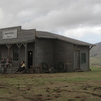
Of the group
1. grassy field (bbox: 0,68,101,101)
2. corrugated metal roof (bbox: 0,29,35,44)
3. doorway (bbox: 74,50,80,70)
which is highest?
corrugated metal roof (bbox: 0,29,35,44)

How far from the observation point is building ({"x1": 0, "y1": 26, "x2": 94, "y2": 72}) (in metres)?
21.5

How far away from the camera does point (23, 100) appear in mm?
6039

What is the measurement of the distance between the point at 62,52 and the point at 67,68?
6.62 ft

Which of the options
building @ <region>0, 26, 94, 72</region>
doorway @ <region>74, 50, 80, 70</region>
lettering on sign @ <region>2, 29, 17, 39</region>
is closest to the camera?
building @ <region>0, 26, 94, 72</region>

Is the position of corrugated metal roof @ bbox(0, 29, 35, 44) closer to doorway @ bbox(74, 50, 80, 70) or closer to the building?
the building

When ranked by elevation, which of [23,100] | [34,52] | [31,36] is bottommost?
[23,100]

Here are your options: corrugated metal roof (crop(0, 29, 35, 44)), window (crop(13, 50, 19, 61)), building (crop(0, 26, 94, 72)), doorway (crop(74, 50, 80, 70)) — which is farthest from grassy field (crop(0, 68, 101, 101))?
window (crop(13, 50, 19, 61))

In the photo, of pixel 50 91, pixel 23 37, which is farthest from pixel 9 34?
pixel 50 91

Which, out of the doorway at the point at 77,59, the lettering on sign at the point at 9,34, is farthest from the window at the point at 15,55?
the doorway at the point at 77,59

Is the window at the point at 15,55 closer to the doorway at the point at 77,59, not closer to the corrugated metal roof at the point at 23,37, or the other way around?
the corrugated metal roof at the point at 23,37

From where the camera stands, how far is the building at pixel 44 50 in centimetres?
2153

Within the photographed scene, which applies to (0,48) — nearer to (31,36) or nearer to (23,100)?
(31,36)

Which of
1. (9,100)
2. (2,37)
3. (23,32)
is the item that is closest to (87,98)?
(9,100)

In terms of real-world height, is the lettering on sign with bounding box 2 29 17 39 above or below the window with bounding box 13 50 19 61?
above
